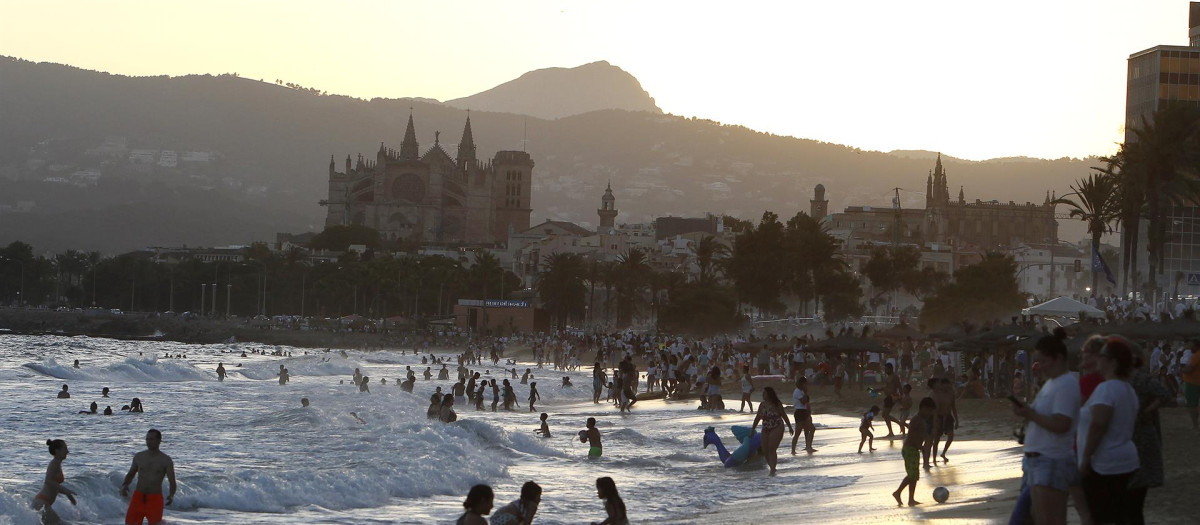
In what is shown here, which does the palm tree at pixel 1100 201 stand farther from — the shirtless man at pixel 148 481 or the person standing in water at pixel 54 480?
the person standing in water at pixel 54 480

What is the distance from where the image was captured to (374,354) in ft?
261

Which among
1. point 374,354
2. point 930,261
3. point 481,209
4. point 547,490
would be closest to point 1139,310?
point 547,490

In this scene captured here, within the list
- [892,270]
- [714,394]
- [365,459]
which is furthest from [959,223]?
[365,459]

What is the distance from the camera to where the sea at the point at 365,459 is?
15.2 meters

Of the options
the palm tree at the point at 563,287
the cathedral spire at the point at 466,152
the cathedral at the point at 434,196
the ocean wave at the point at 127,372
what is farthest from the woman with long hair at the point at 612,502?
the cathedral spire at the point at 466,152

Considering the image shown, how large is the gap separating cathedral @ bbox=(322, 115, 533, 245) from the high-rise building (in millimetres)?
108529

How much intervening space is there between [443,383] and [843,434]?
27764 millimetres

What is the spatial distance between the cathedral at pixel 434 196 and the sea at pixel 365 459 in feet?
426

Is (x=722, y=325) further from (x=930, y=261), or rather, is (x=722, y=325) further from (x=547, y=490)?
(x=547, y=490)

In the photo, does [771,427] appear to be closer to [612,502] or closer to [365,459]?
[365,459]

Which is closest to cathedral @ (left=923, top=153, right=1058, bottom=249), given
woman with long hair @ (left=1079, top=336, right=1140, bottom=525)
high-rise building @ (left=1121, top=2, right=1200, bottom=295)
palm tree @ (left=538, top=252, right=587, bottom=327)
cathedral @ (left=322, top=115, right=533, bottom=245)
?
cathedral @ (left=322, top=115, right=533, bottom=245)

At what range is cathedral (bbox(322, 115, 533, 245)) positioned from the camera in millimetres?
169500

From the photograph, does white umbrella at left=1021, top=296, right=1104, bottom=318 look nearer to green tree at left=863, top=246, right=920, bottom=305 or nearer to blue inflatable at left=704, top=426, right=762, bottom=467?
blue inflatable at left=704, top=426, right=762, bottom=467

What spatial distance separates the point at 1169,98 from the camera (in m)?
56.5
